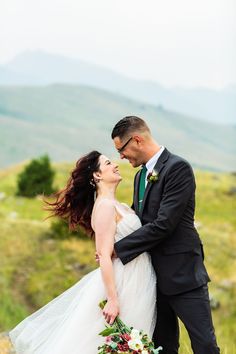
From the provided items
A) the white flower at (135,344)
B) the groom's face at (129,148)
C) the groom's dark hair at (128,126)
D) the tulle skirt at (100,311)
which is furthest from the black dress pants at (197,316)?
the groom's dark hair at (128,126)

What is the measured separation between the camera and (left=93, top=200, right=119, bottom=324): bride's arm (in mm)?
4203

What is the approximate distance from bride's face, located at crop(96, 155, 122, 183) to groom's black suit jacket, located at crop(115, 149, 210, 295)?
0.24m

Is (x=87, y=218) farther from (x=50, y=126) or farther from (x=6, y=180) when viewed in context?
(x=50, y=126)

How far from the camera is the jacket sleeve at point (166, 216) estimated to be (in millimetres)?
4125

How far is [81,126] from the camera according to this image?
95.9 ft

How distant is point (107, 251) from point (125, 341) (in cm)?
55

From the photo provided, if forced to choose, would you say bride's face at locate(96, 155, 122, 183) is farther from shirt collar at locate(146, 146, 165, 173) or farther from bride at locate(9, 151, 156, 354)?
shirt collar at locate(146, 146, 165, 173)

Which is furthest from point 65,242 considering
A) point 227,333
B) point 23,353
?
point 23,353

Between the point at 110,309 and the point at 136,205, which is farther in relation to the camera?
the point at 136,205

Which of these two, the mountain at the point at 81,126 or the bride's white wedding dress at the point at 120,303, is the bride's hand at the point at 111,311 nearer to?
the bride's white wedding dress at the point at 120,303

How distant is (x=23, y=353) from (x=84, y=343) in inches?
23.9

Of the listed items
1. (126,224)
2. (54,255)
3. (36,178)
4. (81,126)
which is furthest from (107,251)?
(81,126)

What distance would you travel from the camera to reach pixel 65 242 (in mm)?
16453

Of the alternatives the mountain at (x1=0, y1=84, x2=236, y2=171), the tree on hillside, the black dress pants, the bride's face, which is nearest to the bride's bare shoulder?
the bride's face
